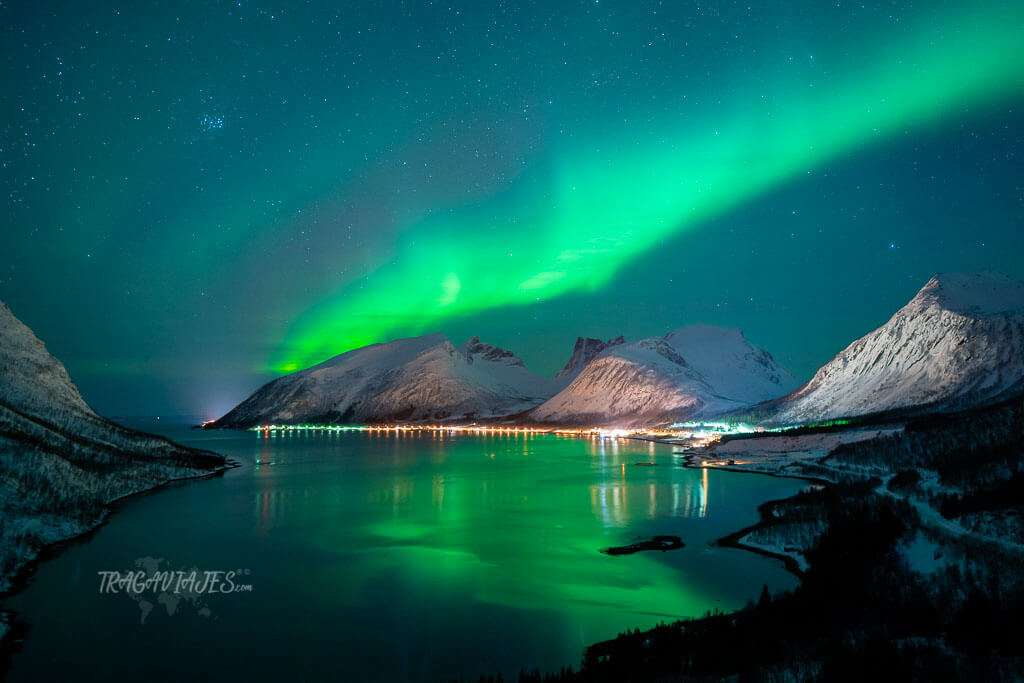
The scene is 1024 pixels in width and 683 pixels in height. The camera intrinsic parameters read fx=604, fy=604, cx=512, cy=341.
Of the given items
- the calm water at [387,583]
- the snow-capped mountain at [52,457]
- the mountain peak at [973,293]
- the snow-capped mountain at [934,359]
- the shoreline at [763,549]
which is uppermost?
the mountain peak at [973,293]

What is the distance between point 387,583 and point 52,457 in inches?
1152

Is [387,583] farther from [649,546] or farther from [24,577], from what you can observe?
[24,577]

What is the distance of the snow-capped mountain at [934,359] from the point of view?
110125 millimetres

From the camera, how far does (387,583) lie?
3055cm

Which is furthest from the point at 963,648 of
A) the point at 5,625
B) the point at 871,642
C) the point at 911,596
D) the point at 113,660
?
the point at 5,625

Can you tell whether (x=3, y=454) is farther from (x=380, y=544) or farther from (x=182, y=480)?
(x=182, y=480)

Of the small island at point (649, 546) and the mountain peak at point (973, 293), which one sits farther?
the mountain peak at point (973, 293)

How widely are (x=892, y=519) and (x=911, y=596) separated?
10.3 metres

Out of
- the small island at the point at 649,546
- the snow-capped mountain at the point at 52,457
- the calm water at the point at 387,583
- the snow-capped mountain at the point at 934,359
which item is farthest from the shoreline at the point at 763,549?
the snow-capped mountain at the point at 934,359

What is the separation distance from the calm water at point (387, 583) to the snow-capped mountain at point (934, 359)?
73085 millimetres

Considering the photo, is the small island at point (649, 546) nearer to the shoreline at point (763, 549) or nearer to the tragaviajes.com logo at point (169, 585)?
the shoreline at point (763, 549)

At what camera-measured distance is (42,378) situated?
6088 cm

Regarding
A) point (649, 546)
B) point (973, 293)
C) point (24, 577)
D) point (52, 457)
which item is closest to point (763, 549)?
point (649, 546)

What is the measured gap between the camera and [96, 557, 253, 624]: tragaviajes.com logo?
86.7 feet
